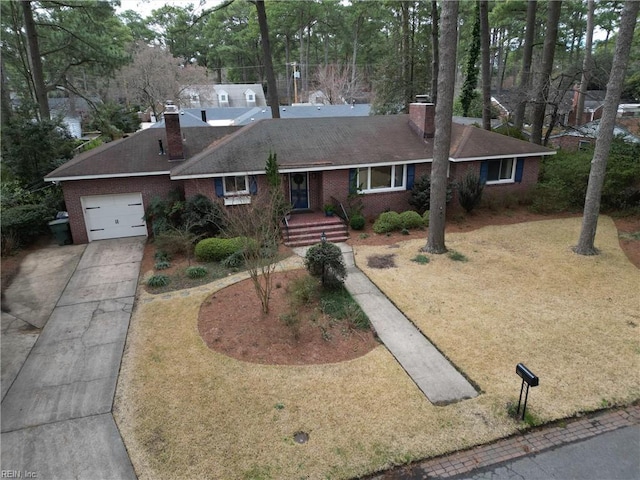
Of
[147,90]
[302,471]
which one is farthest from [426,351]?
[147,90]

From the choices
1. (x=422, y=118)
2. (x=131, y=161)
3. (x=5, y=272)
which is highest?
(x=422, y=118)

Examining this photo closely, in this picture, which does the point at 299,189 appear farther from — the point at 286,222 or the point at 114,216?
the point at 114,216

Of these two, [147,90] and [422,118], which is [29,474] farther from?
[147,90]

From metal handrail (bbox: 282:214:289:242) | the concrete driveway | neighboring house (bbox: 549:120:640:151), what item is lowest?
the concrete driveway

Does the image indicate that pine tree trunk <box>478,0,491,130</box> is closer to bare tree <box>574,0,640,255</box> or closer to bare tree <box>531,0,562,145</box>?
bare tree <box>531,0,562,145</box>

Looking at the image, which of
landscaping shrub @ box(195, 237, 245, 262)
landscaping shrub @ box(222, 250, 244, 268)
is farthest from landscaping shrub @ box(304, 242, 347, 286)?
landscaping shrub @ box(195, 237, 245, 262)
